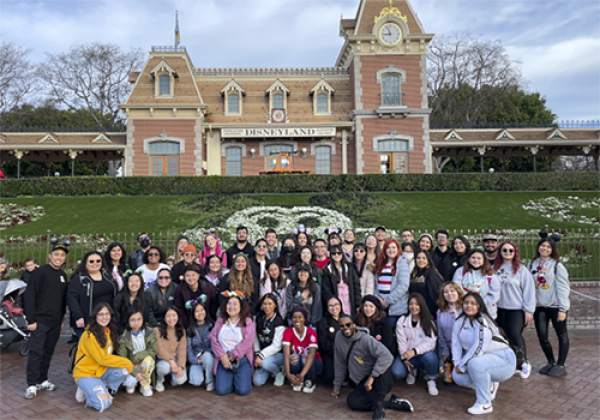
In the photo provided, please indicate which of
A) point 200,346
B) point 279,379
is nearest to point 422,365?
point 279,379

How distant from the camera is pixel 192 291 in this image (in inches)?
245

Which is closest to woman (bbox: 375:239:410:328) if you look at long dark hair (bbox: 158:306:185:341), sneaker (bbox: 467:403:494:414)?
sneaker (bbox: 467:403:494:414)

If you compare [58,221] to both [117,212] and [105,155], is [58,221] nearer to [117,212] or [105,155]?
[117,212]

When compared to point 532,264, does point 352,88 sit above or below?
above

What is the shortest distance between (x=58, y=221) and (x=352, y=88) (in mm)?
17567

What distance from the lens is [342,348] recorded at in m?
Answer: 5.30

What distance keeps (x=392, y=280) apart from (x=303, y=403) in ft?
7.91

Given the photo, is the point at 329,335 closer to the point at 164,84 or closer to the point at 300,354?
the point at 300,354

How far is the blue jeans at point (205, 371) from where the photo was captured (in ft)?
18.4

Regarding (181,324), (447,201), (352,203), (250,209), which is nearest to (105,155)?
(250,209)

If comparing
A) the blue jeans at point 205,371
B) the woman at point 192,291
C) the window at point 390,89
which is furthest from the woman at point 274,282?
the window at point 390,89

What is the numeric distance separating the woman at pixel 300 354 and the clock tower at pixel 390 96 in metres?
18.9

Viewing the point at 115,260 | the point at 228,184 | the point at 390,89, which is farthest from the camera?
the point at 390,89

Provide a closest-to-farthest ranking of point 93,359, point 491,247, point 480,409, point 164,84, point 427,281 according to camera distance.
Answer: point 480,409 → point 93,359 → point 427,281 → point 491,247 → point 164,84
